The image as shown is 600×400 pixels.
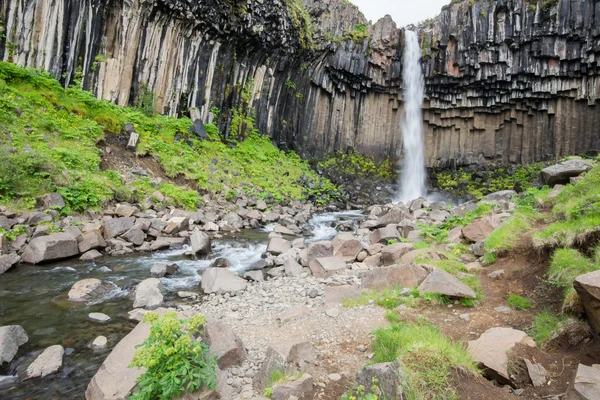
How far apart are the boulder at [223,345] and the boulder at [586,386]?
3297 mm

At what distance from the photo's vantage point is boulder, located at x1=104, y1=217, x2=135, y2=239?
10531mm

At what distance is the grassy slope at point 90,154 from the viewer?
11008mm

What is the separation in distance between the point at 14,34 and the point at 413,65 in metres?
27.3

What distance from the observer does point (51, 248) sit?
8.73 m

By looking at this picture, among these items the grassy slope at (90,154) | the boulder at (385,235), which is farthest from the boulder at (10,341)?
the boulder at (385,235)

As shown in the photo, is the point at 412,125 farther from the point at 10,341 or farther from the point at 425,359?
the point at 10,341

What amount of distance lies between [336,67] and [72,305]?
26.9 m

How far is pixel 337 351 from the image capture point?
14.3 ft

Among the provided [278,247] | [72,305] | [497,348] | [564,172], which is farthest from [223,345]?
[564,172]

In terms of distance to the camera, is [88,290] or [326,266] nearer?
[88,290]

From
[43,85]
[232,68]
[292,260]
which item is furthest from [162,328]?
[232,68]

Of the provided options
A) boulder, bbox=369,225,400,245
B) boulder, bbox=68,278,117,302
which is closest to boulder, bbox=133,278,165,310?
boulder, bbox=68,278,117,302

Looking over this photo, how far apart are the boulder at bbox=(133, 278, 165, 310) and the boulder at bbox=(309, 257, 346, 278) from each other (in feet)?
10.8

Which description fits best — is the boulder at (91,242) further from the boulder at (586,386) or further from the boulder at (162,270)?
the boulder at (586,386)
